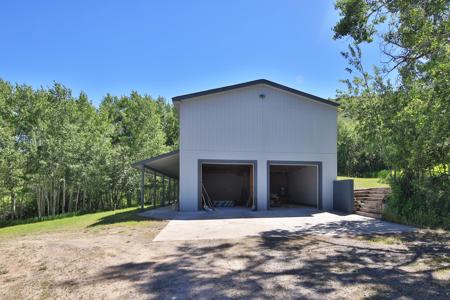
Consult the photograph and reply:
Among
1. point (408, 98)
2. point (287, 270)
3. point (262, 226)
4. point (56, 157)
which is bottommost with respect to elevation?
point (262, 226)

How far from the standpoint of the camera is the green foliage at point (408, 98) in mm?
6297

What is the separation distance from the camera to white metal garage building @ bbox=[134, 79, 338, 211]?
12.0 meters

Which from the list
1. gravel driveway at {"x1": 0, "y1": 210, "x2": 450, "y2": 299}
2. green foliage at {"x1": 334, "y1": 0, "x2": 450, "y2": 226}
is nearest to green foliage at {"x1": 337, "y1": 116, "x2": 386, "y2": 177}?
green foliage at {"x1": 334, "y1": 0, "x2": 450, "y2": 226}

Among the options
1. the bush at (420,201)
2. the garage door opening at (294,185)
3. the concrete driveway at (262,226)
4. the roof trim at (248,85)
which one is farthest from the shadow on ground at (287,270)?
the garage door opening at (294,185)

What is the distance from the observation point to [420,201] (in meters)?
9.12

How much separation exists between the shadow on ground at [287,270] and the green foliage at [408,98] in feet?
9.49

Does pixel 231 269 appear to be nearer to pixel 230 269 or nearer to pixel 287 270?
pixel 230 269

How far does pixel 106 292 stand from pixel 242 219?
6812 mm

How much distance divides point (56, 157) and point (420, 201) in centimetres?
1910

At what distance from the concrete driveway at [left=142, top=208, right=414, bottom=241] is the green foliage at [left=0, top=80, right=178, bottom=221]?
11.4m

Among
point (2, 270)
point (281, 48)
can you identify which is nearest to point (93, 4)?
point (281, 48)

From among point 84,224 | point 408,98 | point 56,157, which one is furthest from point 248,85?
point 56,157

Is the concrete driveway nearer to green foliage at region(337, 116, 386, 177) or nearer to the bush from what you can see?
the bush

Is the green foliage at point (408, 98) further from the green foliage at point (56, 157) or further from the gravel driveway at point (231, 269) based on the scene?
the green foliage at point (56, 157)
